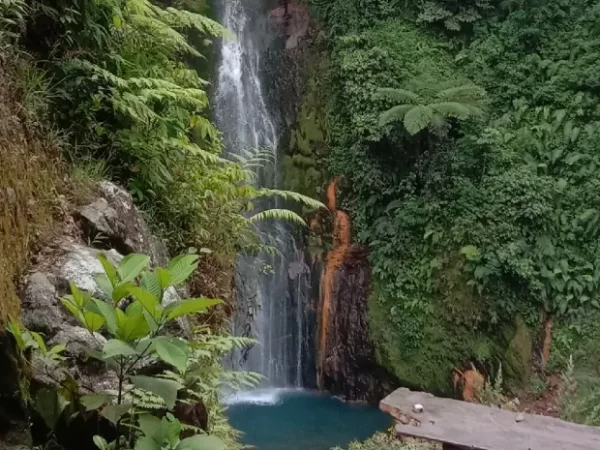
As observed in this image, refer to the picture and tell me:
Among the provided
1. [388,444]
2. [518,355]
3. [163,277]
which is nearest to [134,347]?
[163,277]

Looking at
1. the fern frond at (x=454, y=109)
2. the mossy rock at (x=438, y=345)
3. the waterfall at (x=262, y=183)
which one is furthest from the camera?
the waterfall at (x=262, y=183)

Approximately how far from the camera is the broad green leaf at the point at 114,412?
1.88 meters

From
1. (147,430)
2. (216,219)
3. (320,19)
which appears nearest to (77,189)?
(216,219)

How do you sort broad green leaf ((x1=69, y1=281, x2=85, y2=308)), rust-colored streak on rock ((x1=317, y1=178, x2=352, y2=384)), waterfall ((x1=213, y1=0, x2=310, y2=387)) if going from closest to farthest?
1. broad green leaf ((x1=69, y1=281, x2=85, y2=308))
2. waterfall ((x1=213, y1=0, x2=310, y2=387))
3. rust-colored streak on rock ((x1=317, y1=178, x2=352, y2=384))

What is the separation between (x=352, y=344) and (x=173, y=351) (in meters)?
8.14

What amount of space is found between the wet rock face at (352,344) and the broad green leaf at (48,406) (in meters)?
7.71

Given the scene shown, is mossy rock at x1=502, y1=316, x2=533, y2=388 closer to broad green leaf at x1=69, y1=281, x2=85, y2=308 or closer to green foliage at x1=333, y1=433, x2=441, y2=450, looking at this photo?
green foliage at x1=333, y1=433, x2=441, y2=450

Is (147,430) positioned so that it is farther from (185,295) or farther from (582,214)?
(582,214)

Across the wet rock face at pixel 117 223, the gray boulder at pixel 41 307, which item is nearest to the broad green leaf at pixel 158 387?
the gray boulder at pixel 41 307

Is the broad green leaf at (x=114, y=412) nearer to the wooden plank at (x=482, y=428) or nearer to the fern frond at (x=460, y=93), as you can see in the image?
the wooden plank at (x=482, y=428)

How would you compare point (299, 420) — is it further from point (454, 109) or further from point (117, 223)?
point (117, 223)

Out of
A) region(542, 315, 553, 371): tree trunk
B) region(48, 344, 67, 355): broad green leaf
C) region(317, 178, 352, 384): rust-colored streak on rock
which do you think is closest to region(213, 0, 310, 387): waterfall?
region(317, 178, 352, 384): rust-colored streak on rock

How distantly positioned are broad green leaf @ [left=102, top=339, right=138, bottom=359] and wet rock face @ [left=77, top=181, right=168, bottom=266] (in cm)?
142

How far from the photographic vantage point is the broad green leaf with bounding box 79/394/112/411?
1.93m
